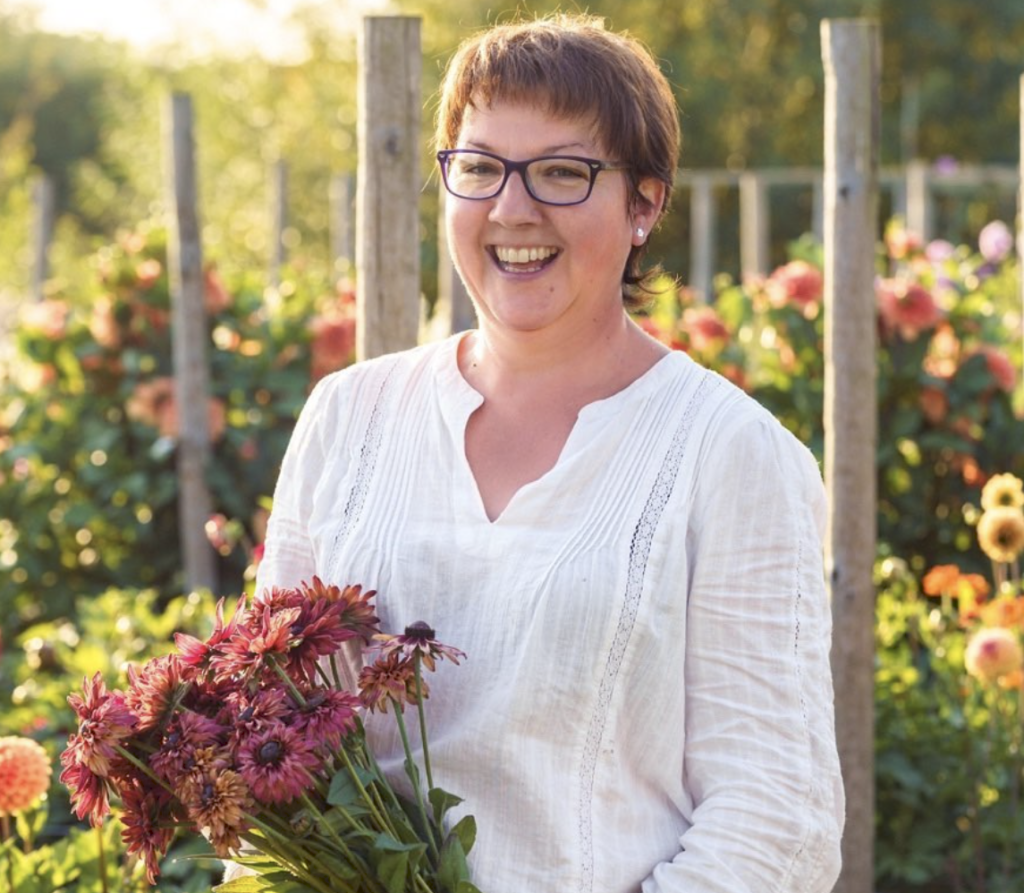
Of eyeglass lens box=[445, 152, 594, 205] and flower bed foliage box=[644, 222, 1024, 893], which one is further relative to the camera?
flower bed foliage box=[644, 222, 1024, 893]

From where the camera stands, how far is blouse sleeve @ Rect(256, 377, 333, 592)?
2039mm

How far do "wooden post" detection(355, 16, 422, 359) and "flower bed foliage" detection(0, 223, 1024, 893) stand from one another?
859 mm

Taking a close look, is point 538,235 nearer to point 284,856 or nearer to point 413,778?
point 413,778

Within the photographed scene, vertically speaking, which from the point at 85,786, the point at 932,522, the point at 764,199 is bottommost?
the point at 932,522

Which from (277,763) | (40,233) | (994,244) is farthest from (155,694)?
(40,233)

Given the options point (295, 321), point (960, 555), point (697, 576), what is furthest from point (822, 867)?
point (295, 321)

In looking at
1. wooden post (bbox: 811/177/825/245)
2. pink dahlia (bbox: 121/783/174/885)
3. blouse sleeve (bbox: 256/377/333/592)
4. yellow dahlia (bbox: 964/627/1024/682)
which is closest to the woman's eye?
blouse sleeve (bbox: 256/377/333/592)

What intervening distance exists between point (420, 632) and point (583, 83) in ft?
1.97

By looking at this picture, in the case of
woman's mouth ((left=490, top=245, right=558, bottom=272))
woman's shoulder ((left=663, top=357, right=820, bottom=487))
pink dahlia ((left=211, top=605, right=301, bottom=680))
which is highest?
woman's mouth ((left=490, top=245, right=558, bottom=272))

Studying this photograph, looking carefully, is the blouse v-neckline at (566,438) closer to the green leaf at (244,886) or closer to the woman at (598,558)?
the woman at (598,558)

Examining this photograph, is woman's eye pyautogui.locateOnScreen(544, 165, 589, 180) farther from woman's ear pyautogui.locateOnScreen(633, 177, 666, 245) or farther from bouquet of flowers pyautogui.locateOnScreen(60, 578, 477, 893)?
bouquet of flowers pyautogui.locateOnScreen(60, 578, 477, 893)

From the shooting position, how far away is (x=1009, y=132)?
20109 mm

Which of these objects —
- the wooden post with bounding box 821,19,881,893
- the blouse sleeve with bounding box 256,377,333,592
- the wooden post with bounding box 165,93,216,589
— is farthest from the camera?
the wooden post with bounding box 165,93,216,589

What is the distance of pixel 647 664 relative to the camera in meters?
1.78
